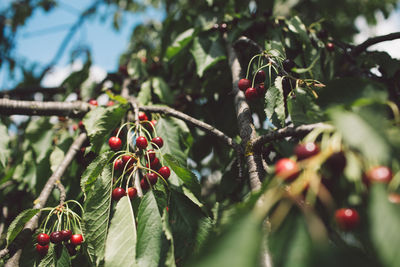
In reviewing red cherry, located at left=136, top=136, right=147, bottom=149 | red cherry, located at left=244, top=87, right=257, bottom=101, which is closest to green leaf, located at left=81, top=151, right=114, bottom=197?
red cherry, located at left=136, top=136, right=147, bottom=149

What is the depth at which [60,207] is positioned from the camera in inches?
58.5

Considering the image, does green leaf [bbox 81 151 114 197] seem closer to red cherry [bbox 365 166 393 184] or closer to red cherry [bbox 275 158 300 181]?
red cherry [bbox 275 158 300 181]

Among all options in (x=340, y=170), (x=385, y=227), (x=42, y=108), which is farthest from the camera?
(x=42, y=108)

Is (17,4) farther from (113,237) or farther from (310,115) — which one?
(310,115)

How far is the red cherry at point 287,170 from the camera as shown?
0.78m

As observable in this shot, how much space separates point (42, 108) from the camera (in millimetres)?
2088

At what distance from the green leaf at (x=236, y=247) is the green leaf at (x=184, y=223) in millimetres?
575

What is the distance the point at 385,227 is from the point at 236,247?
336mm

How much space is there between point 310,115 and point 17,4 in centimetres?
574

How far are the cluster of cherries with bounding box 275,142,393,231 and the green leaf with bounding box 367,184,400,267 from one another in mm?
71

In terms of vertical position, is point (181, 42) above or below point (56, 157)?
Answer: above

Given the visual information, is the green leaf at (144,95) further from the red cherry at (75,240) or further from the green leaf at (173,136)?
the red cherry at (75,240)

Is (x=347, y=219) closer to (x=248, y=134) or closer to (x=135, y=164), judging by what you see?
(x=248, y=134)

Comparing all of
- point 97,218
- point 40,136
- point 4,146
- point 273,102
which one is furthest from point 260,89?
point 40,136
